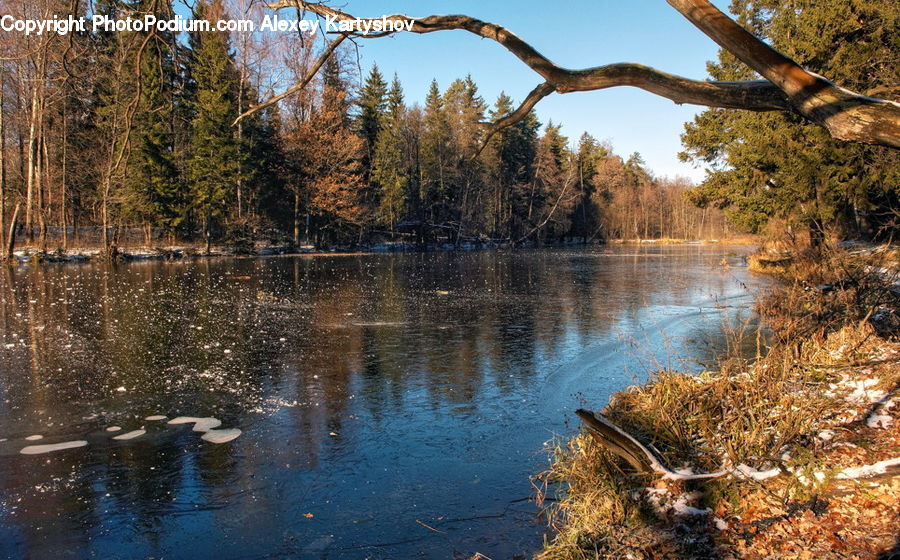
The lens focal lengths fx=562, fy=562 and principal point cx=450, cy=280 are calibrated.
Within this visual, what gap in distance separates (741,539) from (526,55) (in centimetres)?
336

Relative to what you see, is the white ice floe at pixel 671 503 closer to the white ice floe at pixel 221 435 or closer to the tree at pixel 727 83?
the tree at pixel 727 83

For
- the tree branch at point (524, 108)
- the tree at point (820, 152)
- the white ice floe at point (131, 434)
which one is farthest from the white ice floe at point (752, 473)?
the tree at point (820, 152)

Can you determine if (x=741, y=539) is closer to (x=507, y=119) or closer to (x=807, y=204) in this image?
(x=507, y=119)

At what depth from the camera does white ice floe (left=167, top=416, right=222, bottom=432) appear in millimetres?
6223

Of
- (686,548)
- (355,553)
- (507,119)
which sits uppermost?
(507,119)

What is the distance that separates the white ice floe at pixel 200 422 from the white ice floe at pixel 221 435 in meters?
0.14

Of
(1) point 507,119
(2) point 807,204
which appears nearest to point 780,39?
(2) point 807,204

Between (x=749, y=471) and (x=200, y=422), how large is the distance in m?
5.54

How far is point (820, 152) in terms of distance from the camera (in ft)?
63.1

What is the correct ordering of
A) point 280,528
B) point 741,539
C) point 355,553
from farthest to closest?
point 280,528 < point 355,553 < point 741,539

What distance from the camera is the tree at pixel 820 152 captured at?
1711 cm

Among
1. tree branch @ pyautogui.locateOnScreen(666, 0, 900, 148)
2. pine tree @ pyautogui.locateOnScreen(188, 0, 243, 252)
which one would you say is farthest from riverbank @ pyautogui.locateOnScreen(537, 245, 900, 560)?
pine tree @ pyautogui.locateOnScreen(188, 0, 243, 252)

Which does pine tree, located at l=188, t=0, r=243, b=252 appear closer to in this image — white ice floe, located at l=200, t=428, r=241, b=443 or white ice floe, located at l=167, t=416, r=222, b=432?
white ice floe, located at l=167, t=416, r=222, b=432

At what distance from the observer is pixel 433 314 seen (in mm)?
14492
